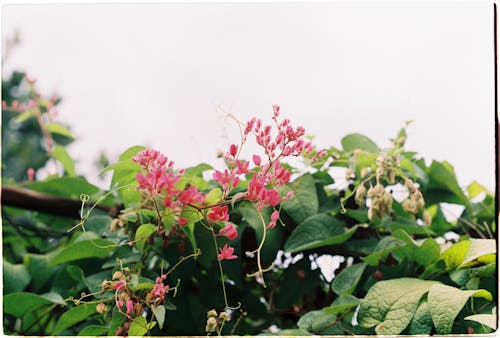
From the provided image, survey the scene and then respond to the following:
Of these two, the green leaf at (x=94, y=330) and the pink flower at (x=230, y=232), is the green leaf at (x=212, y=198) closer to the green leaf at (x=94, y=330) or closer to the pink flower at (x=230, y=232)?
the pink flower at (x=230, y=232)

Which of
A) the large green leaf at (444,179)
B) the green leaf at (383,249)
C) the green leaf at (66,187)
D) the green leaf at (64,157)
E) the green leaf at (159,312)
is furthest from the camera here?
the green leaf at (64,157)

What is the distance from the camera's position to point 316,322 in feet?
1.85

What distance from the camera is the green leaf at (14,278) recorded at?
0.75 metres

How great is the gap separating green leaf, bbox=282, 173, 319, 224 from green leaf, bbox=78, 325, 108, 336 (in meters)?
0.23

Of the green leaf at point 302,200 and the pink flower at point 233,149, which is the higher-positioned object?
the pink flower at point 233,149

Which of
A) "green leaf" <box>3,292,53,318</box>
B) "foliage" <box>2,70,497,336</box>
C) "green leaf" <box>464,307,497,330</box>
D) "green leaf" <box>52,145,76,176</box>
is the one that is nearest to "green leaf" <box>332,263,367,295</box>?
"foliage" <box>2,70,497,336</box>

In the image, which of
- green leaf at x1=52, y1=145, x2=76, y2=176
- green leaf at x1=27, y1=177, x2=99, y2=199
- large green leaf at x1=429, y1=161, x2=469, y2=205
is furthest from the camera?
green leaf at x1=52, y1=145, x2=76, y2=176

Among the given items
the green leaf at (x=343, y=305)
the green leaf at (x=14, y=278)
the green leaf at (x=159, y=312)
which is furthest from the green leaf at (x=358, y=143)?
the green leaf at (x=14, y=278)

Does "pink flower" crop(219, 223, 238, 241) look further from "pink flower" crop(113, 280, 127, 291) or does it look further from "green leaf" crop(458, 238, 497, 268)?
"green leaf" crop(458, 238, 497, 268)

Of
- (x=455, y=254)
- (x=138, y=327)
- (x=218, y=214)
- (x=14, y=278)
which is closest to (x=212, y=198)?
(x=218, y=214)

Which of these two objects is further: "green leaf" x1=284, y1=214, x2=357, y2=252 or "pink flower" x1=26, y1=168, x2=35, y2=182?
"pink flower" x1=26, y1=168, x2=35, y2=182

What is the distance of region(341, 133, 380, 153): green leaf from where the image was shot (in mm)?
728

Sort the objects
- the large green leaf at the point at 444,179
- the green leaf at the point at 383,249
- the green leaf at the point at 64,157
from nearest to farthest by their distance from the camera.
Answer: the green leaf at the point at 383,249 < the large green leaf at the point at 444,179 < the green leaf at the point at 64,157

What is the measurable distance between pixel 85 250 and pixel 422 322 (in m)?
0.39
